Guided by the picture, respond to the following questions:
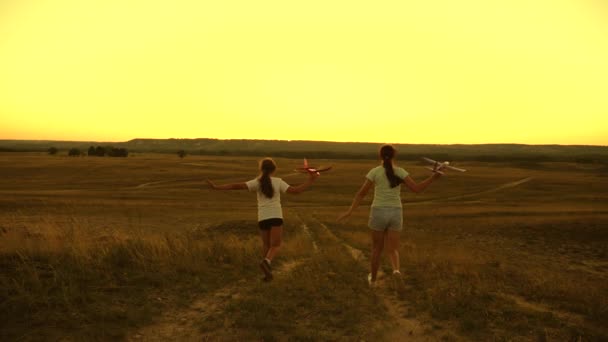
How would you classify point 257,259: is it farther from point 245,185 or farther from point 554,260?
point 554,260

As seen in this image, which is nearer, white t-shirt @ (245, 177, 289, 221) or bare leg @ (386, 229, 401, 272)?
bare leg @ (386, 229, 401, 272)

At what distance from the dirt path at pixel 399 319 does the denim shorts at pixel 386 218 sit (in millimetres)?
1033

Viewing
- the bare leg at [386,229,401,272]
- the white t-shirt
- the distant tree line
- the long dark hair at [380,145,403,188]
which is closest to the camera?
the long dark hair at [380,145,403,188]

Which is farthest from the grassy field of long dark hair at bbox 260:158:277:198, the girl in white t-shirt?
long dark hair at bbox 260:158:277:198

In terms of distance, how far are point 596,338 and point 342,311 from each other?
3226mm

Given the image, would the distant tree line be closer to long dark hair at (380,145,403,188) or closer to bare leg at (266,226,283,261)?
bare leg at (266,226,283,261)

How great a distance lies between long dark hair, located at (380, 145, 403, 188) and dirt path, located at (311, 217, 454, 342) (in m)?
1.77

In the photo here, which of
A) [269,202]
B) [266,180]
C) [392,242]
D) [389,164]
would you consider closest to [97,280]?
[269,202]

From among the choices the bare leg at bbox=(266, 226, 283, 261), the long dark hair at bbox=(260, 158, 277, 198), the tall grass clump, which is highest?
the long dark hair at bbox=(260, 158, 277, 198)

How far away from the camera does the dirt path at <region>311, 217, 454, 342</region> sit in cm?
579

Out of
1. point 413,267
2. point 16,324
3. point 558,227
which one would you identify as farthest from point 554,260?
point 16,324

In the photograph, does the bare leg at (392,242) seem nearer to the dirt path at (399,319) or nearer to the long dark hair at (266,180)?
the dirt path at (399,319)

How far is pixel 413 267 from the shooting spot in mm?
9664

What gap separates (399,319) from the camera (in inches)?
249
